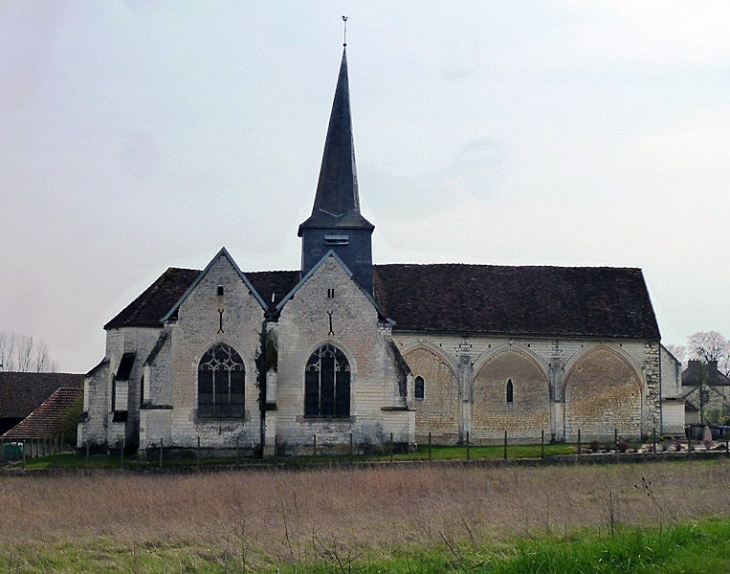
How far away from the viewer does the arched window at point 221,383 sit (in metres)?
34.5

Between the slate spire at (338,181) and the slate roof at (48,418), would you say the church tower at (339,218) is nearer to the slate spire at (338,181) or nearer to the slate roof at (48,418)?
the slate spire at (338,181)

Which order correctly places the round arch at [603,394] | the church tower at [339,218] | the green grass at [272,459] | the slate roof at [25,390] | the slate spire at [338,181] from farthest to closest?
the slate roof at [25,390]
the round arch at [603,394]
the slate spire at [338,181]
the church tower at [339,218]
the green grass at [272,459]

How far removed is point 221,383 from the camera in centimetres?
3472

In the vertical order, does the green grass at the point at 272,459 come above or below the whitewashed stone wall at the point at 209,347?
below

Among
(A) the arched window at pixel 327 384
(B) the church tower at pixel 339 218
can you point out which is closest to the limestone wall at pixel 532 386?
(B) the church tower at pixel 339 218

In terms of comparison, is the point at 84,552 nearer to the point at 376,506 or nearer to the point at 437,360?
the point at 376,506

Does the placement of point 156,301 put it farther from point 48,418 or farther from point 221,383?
point 48,418

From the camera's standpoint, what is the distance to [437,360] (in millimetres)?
41031

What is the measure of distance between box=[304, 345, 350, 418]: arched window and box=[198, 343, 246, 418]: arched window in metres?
2.46

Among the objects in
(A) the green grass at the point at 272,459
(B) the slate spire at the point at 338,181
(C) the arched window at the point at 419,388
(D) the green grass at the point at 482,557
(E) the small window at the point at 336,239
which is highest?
(B) the slate spire at the point at 338,181

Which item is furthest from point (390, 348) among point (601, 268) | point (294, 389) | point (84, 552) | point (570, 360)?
point (84, 552)

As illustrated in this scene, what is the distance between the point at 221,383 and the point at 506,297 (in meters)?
14.5

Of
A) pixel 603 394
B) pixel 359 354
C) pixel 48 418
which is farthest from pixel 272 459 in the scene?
pixel 603 394

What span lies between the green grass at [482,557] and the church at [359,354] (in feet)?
62.0
